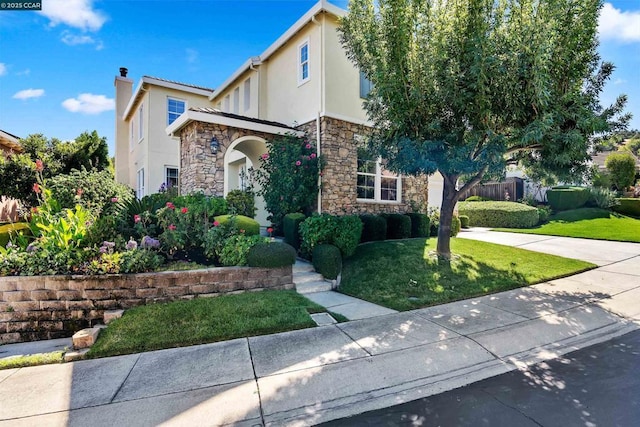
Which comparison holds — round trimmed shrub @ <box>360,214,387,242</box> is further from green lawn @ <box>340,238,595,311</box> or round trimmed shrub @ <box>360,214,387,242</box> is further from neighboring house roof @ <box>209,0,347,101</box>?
neighboring house roof @ <box>209,0,347,101</box>

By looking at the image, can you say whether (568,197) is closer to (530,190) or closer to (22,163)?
(530,190)

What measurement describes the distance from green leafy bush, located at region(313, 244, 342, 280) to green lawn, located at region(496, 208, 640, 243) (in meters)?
11.1

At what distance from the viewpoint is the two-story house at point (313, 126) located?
9.66 meters

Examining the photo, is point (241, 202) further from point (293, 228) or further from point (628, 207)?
point (628, 207)

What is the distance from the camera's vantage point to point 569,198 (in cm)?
1773

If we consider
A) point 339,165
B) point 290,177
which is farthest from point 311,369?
point 339,165

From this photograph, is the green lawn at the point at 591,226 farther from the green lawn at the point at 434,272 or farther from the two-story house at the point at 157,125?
the two-story house at the point at 157,125

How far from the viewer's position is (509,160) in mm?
8242

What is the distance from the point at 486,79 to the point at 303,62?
6906 mm

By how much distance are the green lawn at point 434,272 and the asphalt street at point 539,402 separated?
7.93 ft

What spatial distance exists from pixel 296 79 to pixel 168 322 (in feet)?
31.1

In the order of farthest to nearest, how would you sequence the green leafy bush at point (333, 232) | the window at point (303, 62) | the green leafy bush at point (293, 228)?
the window at point (303, 62) → the green leafy bush at point (293, 228) → the green leafy bush at point (333, 232)

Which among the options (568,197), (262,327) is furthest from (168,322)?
(568,197)

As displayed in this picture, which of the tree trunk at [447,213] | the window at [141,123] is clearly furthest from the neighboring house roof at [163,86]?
the tree trunk at [447,213]
